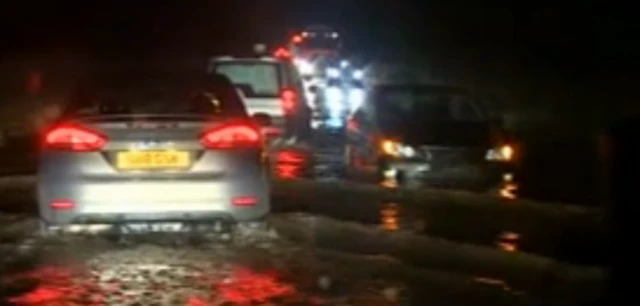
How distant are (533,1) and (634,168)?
4068 centimetres

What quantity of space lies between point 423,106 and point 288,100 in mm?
3985

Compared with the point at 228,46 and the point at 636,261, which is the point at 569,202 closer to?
the point at 636,261

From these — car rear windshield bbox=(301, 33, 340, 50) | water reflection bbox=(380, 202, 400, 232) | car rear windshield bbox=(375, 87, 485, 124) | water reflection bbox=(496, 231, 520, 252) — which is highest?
car rear windshield bbox=(301, 33, 340, 50)

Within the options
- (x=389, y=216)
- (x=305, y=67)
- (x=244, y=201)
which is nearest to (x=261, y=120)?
(x=244, y=201)

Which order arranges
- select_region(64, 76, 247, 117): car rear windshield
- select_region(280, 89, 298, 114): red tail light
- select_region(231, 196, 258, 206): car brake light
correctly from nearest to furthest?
select_region(231, 196, 258, 206): car brake light < select_region(64, 76, 247, 117): car rear windshield < select_region(280, 89, 298, 114): red tail light

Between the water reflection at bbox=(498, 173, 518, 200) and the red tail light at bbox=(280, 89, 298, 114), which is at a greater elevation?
the red tail light at bbox=(280, 89, 298, 114)

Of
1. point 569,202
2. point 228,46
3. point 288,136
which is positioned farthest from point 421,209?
point 228,46

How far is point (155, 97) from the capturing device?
42.0 feet

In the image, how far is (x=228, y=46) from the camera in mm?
72062

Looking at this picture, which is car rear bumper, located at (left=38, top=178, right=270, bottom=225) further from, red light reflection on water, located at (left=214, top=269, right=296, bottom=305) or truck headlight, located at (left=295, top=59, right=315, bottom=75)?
truck headlight, located at (left=295, top=59, right=315, bottom=75)

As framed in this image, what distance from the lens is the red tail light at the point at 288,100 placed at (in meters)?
23.8

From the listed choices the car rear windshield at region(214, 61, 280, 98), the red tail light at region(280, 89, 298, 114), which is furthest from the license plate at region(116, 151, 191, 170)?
the car rear windshield at region(214, 61, 280, 98)

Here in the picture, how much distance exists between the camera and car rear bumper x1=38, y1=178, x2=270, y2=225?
11.9m

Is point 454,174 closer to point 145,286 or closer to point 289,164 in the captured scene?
Answer: point 289,164
